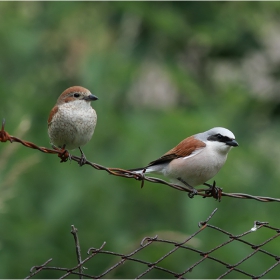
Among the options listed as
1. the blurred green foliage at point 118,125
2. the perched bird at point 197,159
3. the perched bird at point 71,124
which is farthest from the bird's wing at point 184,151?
the blurred green foliage at point 118,125

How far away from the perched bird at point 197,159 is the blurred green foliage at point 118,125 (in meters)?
0.79

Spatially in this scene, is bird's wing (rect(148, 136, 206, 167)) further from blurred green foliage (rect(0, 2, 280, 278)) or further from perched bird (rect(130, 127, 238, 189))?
blurred green foliage (rect(0, 2, 280, 278))

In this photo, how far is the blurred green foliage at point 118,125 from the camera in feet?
21.3

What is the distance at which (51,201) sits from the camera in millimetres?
6809

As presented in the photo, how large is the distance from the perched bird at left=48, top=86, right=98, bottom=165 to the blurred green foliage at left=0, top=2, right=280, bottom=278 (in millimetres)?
726

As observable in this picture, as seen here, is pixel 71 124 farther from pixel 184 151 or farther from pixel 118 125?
pixel 118 125

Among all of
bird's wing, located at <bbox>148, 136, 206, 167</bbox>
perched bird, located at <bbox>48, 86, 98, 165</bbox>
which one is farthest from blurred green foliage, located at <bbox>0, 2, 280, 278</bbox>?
bird's wing, located at <bbox>148, 136, 206, 167</bbox>

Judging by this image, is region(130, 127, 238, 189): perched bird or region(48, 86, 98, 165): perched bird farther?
region(130, 127, 238, 189): perched bird

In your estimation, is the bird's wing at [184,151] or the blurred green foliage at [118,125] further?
the blurred green foliage at [118,125]

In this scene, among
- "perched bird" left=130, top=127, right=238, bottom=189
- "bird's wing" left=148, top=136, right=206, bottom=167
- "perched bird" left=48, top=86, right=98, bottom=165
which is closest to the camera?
"perched bird" left=48, top=86, right=98, bottom=165

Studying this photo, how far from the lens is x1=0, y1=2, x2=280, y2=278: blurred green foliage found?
650 centimetres

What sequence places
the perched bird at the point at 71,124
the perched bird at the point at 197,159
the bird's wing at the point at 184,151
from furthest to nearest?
the bird's wing at the point at 184,151 < the perched bird at the point at 197,159 < the perched bird at the point at 71,124

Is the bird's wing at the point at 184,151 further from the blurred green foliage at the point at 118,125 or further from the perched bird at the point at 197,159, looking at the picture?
the blurred green foliage at the point at 118,125

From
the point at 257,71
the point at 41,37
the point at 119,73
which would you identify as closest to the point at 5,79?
the point at 41,37
